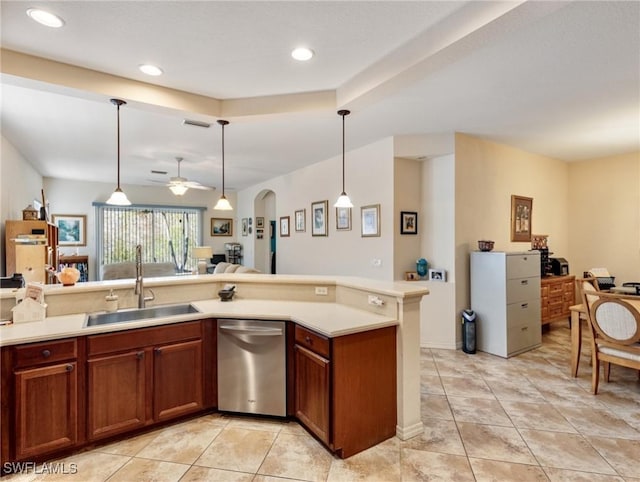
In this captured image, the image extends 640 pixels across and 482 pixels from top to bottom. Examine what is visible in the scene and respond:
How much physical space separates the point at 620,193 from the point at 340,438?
621 centimetres

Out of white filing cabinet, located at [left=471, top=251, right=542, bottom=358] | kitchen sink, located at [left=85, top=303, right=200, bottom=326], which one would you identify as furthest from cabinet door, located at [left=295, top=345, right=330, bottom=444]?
white filing cabinet, located at [left=471, top=251, right=542, bottom=358]

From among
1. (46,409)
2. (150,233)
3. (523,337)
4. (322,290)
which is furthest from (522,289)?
(150,233)

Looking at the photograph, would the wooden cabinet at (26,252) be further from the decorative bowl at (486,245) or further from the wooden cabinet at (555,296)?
the wooden cabinet at (555,296)

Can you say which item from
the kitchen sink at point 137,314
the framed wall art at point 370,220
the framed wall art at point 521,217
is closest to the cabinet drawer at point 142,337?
the kitchen sink at point 137,314

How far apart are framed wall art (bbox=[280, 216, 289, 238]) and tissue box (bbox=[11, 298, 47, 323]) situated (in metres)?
4.78

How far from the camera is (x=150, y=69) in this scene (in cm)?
274

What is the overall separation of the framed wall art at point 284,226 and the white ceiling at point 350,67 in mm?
2505

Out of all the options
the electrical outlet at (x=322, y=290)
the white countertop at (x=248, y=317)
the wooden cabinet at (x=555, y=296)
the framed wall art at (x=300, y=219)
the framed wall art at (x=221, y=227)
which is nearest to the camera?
the white countertop at (x=248, y=317)

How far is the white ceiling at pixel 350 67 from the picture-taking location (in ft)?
6.63

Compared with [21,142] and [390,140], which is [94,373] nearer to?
[390,140]

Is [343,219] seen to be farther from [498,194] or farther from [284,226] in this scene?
[498,194]

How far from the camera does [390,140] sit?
4.43 m

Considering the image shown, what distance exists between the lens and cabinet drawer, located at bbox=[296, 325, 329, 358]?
2.18m

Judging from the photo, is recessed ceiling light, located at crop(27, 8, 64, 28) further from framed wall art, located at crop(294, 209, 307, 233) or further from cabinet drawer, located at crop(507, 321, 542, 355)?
cabinet drawer, located at crop(507, 321, 542, 355)
